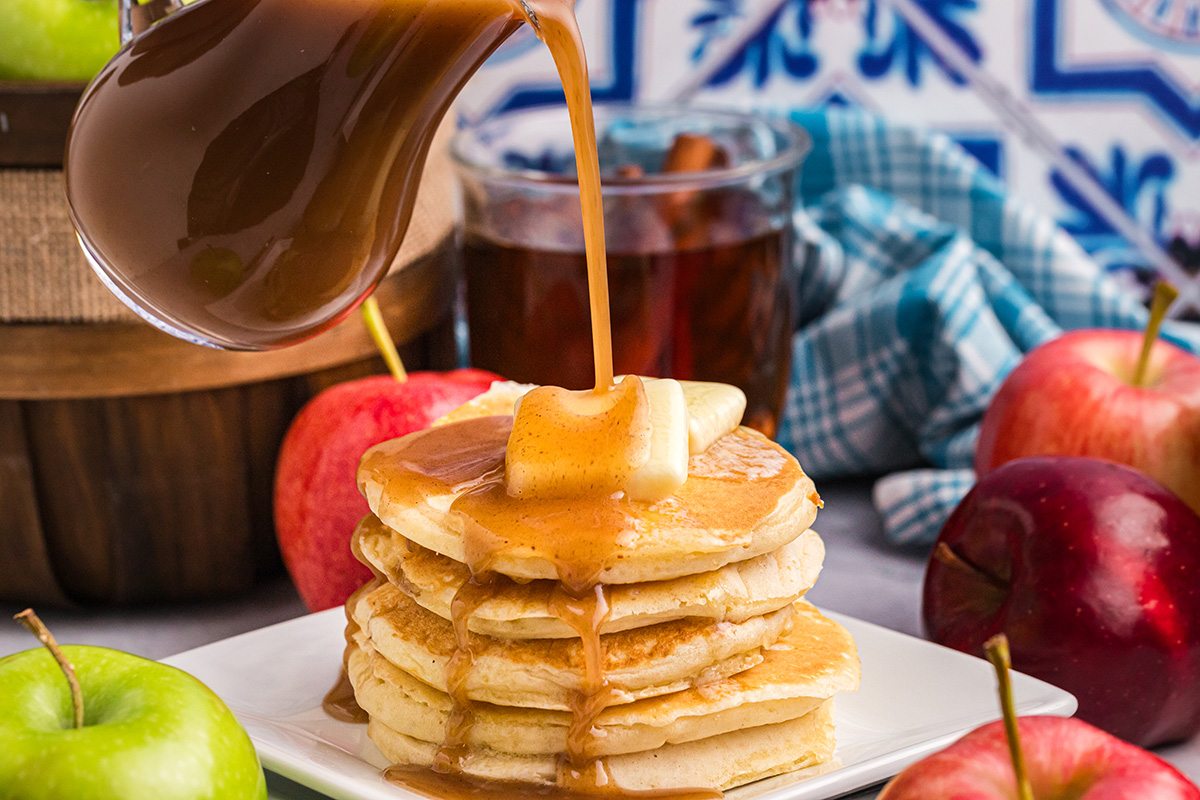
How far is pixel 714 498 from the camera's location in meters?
0.97

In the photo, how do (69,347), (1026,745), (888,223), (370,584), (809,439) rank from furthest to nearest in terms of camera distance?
(888,223), (809,439), (69,347), (370,584), (1026,745)

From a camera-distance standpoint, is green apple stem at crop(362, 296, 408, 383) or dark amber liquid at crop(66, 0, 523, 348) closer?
dark amber liquid at crop(66, 0, 523, 348)

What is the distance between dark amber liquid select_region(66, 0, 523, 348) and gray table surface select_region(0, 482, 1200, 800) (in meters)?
0.50

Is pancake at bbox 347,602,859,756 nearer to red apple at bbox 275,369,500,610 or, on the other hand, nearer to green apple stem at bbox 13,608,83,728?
green apple stem at bbox 13,608,83,728

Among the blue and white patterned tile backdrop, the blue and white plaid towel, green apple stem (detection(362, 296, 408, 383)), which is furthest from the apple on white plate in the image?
the blue and white patterned tile backdrop

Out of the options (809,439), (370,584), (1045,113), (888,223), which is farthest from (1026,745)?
(1045,113)

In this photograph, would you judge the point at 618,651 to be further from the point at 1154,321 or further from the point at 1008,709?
the point at 1154,321

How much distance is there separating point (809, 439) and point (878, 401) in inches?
4.3

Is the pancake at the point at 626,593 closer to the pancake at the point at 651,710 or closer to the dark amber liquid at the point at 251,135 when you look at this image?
the pancake at the point at 651,710

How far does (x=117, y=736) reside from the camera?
802 millimetres

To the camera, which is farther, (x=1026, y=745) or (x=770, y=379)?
(x=770, y=379)

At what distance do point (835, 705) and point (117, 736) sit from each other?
1.81 ft

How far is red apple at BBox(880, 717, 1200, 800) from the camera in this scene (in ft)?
2.48

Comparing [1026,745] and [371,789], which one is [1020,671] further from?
[371,789]
